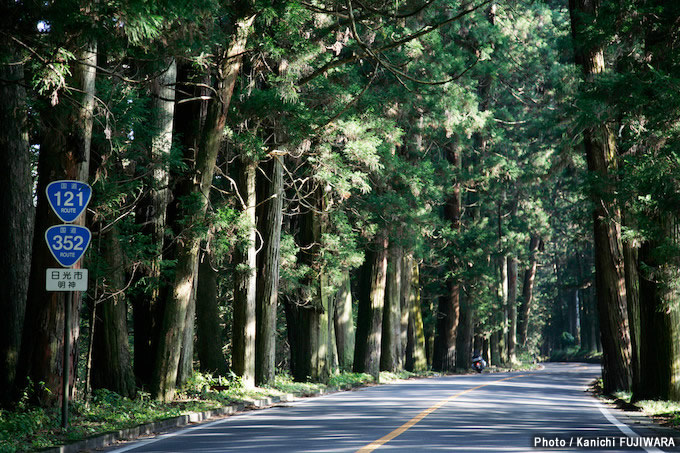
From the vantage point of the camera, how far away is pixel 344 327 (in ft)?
102

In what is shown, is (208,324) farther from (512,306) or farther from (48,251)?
(512,306)

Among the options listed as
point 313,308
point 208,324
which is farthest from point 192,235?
point 313,308

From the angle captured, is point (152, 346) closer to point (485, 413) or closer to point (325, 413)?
point (325, 413)

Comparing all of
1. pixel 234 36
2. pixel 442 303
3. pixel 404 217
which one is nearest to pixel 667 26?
pixel 234 36

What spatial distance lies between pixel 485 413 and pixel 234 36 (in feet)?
28.1

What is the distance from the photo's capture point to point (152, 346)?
15773mm

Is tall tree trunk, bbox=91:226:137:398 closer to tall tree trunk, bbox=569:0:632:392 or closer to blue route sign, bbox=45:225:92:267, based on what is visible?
blue route sign, bbox=45:225:92:267

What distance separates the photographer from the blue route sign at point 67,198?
10.6 metres

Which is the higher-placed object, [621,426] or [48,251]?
[48,251]

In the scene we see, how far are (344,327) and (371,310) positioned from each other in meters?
2.75

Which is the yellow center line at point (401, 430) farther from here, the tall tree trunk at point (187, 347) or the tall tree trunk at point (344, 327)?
the tall tree trunk at point (344, 327)

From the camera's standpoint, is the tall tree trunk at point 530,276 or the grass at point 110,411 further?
the tall tree trunk at point 530,276

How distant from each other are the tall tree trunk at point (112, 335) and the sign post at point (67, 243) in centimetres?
362

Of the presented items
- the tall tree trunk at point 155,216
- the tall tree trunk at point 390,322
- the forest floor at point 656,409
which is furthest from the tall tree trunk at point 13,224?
the tall tree trunk at point 390,322
